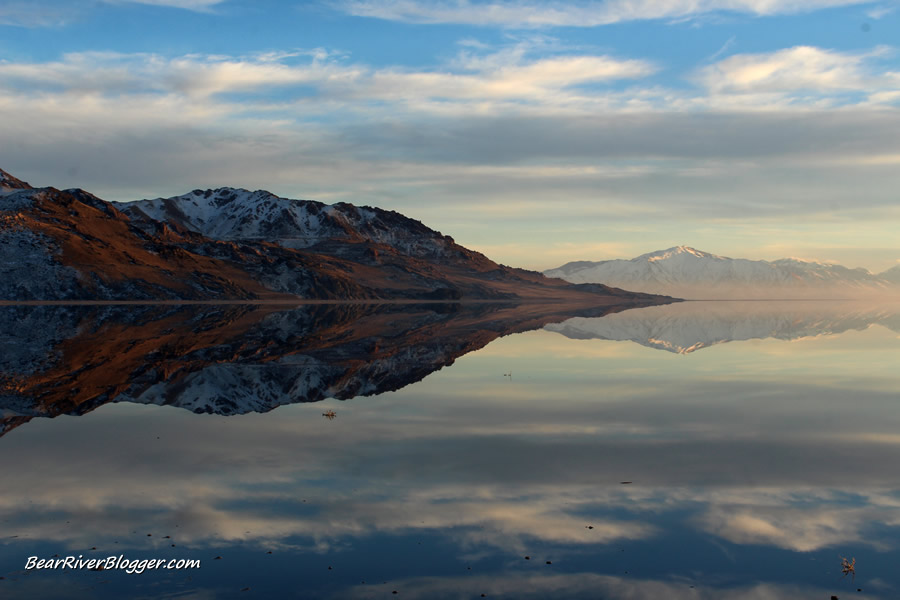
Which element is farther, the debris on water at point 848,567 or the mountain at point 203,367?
the mountain at point 203,367

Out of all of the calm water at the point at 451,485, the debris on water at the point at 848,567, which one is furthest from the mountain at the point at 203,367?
the debris on water at the point at 848,567

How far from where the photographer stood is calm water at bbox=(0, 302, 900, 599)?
528 inches

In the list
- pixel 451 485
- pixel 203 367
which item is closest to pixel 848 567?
pixel 451 485

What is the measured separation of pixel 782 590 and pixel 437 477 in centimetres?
877

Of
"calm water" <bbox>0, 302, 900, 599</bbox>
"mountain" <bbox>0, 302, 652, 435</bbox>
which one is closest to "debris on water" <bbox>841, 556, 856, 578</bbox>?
"calm water" <bbox>0, 302, 900, 599</bbox>

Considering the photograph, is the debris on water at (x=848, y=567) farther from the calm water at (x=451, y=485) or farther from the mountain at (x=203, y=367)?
the mountain at (x=203, y=367)

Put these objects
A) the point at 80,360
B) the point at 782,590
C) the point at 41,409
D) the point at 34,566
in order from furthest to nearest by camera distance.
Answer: the point at 80,360
the point at 41,409
the point at 34,566
the point at 782,590

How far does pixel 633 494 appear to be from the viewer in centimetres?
1797

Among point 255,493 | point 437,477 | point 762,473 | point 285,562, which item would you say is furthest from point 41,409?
point 762,473

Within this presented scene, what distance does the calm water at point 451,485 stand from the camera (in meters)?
13.4

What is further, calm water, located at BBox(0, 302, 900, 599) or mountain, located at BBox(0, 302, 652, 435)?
mountain, located at BBox(0, 302, 652, 435)

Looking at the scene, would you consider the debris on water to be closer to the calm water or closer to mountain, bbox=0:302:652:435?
the calm water

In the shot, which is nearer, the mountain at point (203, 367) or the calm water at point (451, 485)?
the calm water at point (451, 485)

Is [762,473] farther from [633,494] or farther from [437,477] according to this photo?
[437,477]
